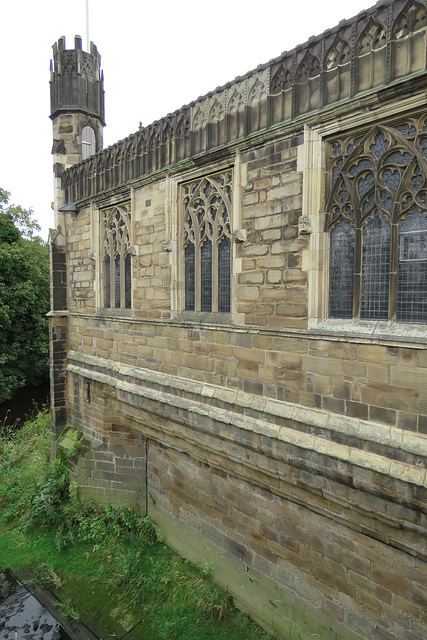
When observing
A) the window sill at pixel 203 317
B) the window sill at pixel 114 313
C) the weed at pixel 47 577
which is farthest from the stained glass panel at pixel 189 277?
the weed at pixel 47 577

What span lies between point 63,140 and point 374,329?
9023 mm

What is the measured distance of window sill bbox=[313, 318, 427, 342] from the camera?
143 inches

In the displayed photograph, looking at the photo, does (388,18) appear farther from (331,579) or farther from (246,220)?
(331,579)

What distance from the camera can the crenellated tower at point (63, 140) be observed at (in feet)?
30.5

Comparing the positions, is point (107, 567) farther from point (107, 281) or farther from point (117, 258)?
point (117, 258)

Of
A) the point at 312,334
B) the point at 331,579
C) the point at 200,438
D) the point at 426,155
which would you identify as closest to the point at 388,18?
the point at 426,155

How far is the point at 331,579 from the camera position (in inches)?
184

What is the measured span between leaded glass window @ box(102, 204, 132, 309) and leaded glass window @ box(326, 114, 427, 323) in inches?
165

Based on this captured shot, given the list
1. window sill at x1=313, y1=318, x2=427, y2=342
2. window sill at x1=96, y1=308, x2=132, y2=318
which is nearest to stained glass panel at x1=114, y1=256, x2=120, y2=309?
window sill at x1=96, y1=308, x2=132, y2=318

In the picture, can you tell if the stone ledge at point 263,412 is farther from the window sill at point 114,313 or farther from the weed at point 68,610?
the weed at point 68,610

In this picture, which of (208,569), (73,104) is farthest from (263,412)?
(73,104)

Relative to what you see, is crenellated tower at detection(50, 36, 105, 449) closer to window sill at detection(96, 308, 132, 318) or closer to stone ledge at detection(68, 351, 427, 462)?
window sill at detection(96, 308, 132, 318)

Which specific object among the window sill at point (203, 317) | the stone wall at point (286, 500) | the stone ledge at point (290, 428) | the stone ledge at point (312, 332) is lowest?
the stone wall at point (286, 500)

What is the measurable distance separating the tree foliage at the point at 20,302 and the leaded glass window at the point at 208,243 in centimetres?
1232
